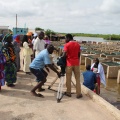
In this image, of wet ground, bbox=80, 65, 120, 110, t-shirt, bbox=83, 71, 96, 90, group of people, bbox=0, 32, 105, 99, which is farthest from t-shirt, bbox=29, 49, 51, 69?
wet ground, bbox=80, 65, 120, 110

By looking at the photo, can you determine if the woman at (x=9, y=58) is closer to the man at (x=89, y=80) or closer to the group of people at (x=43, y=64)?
the group of people at (x=43, y=64)

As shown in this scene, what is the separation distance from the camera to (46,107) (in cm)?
485

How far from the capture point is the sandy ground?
436 cm

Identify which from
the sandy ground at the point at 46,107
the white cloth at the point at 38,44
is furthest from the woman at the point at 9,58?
the white cloth at the point at 38,44

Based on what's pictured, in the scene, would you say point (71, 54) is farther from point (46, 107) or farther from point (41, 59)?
point (46, 107)

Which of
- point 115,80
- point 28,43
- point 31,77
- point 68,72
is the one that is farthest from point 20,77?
point 115,80

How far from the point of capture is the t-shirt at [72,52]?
5.22m

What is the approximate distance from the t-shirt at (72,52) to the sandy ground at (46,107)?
35.5 inches

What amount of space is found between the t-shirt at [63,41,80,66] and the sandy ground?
2.96 feet

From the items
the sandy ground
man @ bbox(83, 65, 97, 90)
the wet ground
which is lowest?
the wet ground

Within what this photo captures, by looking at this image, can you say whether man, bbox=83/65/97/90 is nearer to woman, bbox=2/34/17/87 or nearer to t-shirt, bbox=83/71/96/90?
t-shirt, bbox=83/71/96/90

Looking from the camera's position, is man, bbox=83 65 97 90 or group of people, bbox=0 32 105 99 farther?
man, bbox=83 65 97 90

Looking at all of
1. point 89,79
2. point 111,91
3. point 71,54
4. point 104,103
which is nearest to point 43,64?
point 71,54

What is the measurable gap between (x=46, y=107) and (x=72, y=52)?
1.40 meters
